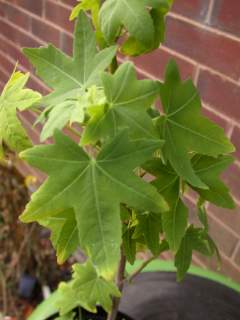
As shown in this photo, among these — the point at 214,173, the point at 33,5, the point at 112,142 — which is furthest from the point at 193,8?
the point at 33,5

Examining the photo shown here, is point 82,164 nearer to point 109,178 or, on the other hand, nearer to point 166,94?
point 109,178

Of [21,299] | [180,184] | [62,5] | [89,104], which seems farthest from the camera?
[21,299]

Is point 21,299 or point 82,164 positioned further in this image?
point 21,299

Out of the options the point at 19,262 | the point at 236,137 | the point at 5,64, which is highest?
the point at 236,137

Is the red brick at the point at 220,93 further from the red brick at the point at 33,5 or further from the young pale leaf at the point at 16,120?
the red brick at the point at 33,5

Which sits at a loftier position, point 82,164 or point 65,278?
point 82,164

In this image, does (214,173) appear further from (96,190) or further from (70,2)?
(70,2)

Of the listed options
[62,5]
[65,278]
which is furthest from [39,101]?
[65,278]
